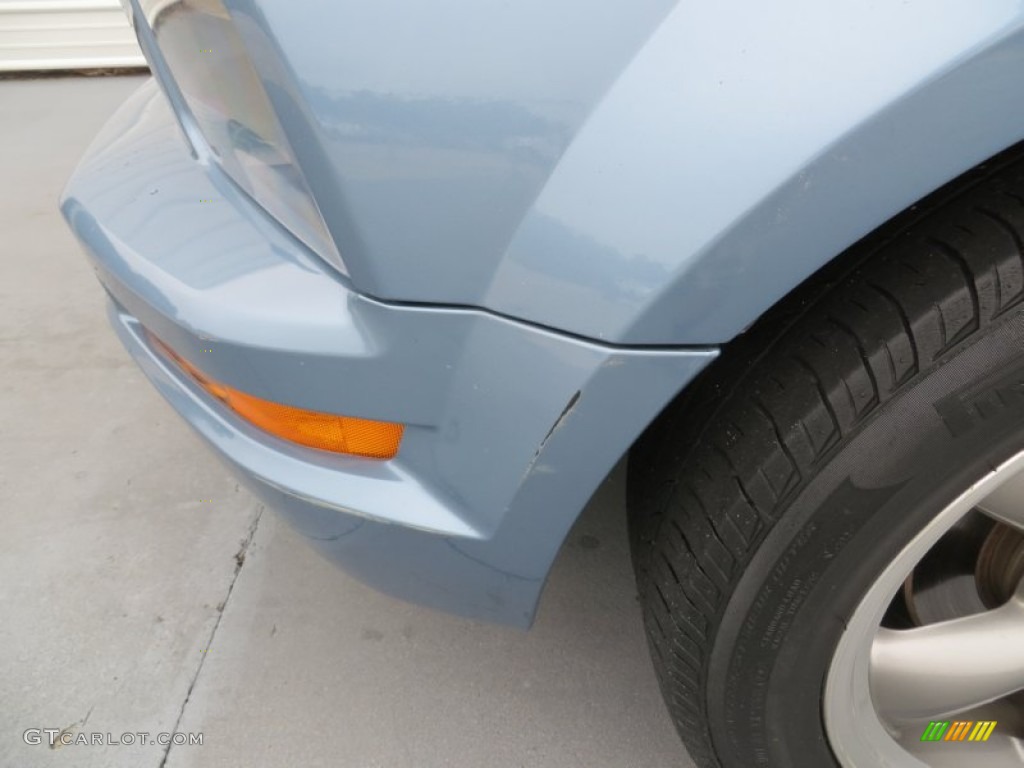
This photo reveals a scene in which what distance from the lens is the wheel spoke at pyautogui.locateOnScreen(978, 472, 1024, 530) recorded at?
907 millimetres

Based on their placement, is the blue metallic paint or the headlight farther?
the headlight

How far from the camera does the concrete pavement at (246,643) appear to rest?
142 centimetres

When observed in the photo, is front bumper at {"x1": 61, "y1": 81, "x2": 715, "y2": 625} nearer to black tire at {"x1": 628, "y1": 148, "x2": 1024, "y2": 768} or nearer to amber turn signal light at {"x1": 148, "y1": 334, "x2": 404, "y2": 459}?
amber turn signal light at {"x1": 148, "y1": 334, "x2": 404, "y2": 459}

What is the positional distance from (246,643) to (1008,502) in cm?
139

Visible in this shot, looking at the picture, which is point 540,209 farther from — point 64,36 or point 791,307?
point 64,36

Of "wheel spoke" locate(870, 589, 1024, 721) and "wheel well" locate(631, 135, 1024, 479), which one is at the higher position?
"wheel well" locate(631, 135, 1024, 479)

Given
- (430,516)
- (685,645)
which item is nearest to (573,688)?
(685,645)

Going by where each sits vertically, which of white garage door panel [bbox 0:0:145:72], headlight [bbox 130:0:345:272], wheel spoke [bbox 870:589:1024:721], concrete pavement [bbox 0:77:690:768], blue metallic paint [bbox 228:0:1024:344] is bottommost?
white garage door panel [bbox 0:0:145:72]

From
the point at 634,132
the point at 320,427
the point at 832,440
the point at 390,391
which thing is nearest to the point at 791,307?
the point at 832,440

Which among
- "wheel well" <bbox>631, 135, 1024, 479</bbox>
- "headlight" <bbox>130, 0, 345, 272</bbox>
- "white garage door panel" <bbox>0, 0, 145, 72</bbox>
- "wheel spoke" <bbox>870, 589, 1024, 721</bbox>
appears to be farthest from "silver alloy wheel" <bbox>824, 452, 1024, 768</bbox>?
"white garage door panel" <bbox>0, 0, 145, 72</bbox>

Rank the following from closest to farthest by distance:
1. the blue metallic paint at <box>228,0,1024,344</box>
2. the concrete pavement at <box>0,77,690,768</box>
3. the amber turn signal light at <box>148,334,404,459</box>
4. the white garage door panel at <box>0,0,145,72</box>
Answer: the blue metallic paint at <box>228,0,1024,344</box>, the amber turn signal light at <box>148,334,404,459</box>, the concrete pavement at <box>0,77,690,768</box>, the white garage door panel at <box>0,0,145,72</box>

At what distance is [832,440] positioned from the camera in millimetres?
844

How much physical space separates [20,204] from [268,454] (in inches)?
127

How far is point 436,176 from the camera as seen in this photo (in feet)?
2.56
